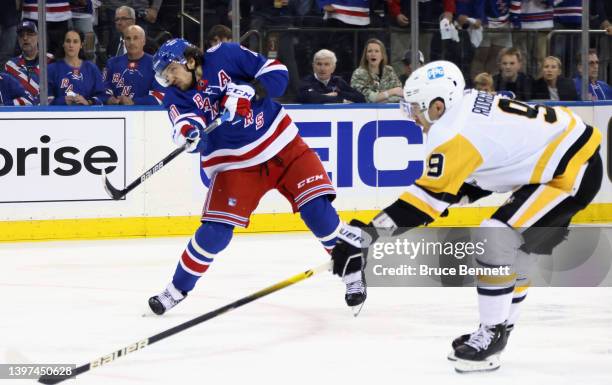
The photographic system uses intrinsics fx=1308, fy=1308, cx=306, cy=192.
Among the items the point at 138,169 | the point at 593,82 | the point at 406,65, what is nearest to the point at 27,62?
the point at 138,169

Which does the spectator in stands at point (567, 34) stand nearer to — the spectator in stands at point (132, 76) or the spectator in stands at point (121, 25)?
the spectator in stands at point (132, 76)

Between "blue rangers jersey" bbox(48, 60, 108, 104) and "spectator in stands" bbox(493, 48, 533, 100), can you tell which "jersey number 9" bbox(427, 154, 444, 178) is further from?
"spectator in stands" bbox(493, 48, 533, 100)

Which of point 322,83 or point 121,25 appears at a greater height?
point 121,25

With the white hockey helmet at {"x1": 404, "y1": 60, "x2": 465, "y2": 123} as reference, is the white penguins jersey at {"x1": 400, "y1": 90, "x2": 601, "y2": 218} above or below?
below

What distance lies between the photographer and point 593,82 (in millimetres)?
9125

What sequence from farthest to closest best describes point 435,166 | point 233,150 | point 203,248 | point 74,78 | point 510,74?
point 510,74
point 74,78
point 233,150
point 203,248
point 435,166

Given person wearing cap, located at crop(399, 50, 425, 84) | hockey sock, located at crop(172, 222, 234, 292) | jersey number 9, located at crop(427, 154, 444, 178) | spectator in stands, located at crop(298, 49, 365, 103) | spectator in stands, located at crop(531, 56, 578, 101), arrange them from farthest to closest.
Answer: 1. spectator in stands, located at crop(531, 56, 578, 101)
2. person wearing cap, located at crop(399, 50, 425, 84)
3. spectator in stands, located at crop(298, 49, 365, 103)
4. hockey sock, located at crop(172, 222, 234, 292)
5. jersey number 9, located at crop(427, 154, 444, 178)

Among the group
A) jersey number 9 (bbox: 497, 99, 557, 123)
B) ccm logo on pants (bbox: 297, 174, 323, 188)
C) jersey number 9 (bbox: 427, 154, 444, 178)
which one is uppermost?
jersey number 9 (bbox: 497, 99, 557, 123)

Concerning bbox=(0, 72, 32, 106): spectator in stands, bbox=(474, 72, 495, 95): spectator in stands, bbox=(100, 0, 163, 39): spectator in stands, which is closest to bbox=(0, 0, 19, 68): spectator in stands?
bbox=(0, 72, 32, 106): spectator in stands

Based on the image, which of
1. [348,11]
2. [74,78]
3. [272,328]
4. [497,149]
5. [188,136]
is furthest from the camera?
[348,11]

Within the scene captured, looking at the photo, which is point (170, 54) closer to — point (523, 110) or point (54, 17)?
point (523, 110)

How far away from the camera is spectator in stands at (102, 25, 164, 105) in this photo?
790 cm

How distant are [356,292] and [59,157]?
3.00m

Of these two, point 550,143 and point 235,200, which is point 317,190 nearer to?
A: point 235,200
